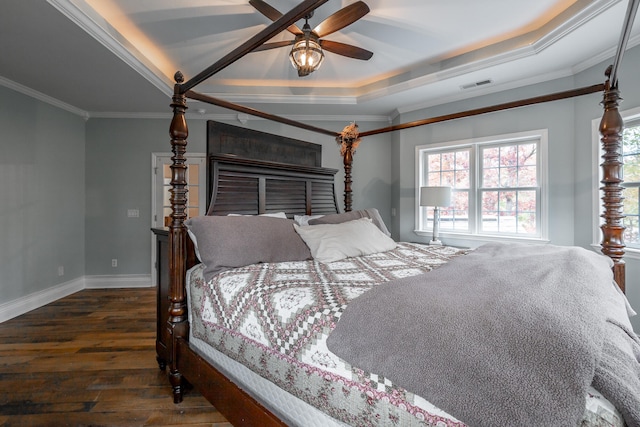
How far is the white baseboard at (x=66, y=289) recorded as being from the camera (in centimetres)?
324

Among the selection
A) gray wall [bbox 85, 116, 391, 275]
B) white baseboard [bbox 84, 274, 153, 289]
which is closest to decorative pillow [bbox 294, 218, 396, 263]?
gray wall [bbox 85, 116, 391, 275]

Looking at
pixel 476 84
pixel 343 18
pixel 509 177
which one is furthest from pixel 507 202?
pixel 343 18

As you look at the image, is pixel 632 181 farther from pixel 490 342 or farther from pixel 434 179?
pixel 490 342

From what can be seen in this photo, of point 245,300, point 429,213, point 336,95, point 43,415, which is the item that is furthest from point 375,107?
point 43,415

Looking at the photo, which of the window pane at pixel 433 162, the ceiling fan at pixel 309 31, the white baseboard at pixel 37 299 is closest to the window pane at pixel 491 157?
the window pane at pixel 433 162

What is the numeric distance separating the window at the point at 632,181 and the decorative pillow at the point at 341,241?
2.34 metres

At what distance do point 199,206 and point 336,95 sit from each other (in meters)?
2.56

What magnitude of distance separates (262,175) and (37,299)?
128 inches

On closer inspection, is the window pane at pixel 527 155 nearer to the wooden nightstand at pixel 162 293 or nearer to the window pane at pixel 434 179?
the window pane at pixel 434 179

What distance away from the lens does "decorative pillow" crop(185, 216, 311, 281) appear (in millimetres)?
1711

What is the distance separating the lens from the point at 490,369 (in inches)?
27.7

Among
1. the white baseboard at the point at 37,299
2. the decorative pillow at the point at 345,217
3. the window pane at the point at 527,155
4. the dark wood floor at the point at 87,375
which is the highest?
the window pane at the point at 527,155

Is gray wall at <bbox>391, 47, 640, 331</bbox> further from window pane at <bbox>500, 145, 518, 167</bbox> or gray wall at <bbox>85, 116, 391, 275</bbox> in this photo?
gray wall at <bbox>85, 116, 391, 275</bbox>

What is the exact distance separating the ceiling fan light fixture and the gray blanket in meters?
1.88
